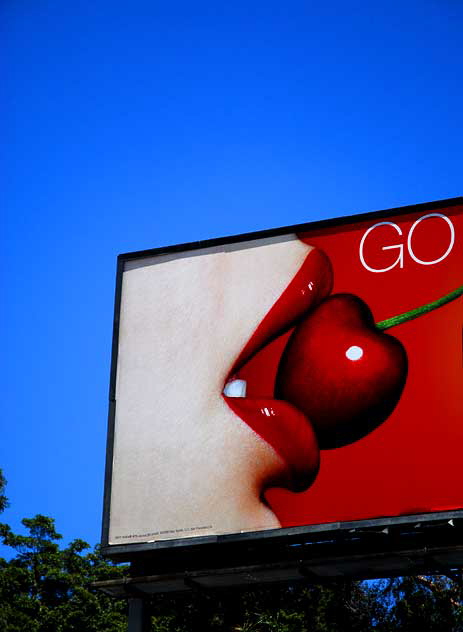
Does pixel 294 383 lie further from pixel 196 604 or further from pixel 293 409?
pixel 196 604

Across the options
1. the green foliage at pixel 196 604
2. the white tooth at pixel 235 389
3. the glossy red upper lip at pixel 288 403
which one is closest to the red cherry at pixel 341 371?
the glossy red upper lip at pixel 288 403

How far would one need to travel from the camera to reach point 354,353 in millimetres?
12914

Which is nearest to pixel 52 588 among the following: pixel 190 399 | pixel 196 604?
pixel 196 604

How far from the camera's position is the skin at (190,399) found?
41.8 feet

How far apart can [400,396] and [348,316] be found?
1.35m

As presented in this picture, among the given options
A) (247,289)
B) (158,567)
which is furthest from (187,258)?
(158,567)

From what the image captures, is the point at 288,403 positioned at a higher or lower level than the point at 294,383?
lower

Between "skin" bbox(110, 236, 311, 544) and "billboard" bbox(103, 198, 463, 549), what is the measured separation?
0.02m

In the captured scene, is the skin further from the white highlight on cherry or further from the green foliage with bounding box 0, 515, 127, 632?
the green foliage with bounding box 0, 515, 127, 632

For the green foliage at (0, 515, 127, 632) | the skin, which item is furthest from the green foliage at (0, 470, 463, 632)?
the skin

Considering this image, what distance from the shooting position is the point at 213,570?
12531 millimetres

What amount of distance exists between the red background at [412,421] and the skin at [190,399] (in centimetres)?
70

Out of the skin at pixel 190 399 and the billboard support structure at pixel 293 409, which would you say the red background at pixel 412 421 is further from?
the skin at pixel 190 399

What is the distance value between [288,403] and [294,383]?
0.92ft
